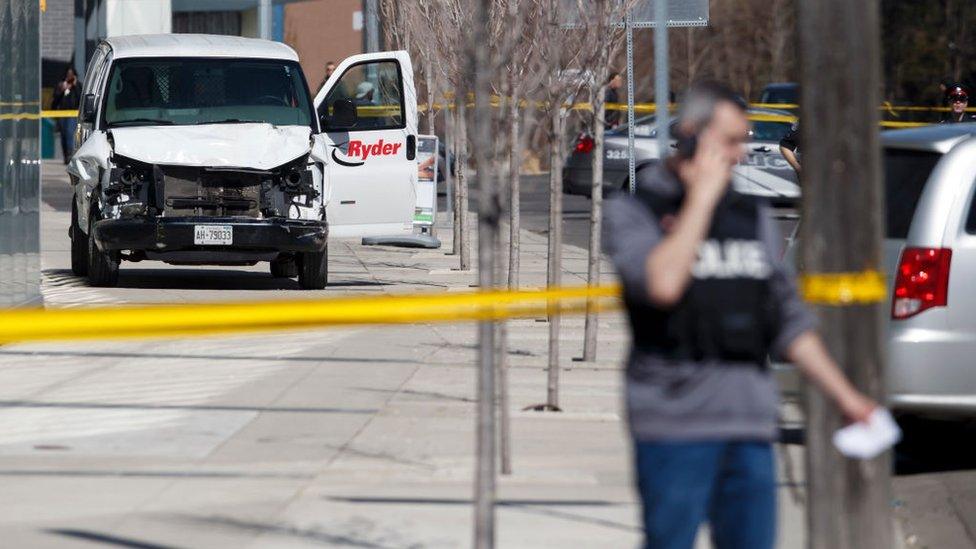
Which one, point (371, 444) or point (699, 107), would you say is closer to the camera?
point (699, 107)

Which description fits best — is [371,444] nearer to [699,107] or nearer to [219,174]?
[699,107]

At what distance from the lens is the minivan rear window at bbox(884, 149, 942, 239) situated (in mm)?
8430

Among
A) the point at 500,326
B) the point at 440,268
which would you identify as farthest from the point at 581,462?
the point at 440,268

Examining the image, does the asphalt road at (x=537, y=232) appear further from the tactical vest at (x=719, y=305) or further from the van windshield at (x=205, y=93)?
the tactical vest at (x=719, y=305)

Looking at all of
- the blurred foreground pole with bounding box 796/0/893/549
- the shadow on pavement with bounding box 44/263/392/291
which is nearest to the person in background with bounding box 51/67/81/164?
the shadow on pavement with bounding box 44/263/392/291

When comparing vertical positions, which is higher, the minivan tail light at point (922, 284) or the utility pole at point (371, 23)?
the utility pole at point (371, 23)

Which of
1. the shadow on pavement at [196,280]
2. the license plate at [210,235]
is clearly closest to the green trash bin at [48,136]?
the shadow on pavement at [196,280]

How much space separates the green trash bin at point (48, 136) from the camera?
37.4 metres

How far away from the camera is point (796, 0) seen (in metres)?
4.91

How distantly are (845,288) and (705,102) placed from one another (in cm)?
69

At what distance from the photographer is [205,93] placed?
15.9m

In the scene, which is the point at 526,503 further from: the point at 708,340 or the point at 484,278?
the point at 708,340

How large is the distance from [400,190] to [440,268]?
2032 millimetres

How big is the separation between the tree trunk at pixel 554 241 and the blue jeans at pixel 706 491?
447 cm
